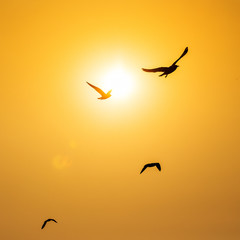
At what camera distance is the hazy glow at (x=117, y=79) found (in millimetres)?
1329

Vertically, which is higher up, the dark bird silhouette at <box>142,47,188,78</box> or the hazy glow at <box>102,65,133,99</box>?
the dark bird silhouette at <box>142,47,188,78</box>

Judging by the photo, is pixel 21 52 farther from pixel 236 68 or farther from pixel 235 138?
pixel 235 138

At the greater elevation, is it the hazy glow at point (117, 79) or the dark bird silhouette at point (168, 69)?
the dark bird silhouette at point (168, 69)

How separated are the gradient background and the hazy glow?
0.03 metres

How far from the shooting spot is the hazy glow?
1329 millimetres

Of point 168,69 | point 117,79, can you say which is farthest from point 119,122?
point 168,69

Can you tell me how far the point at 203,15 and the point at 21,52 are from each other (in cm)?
83

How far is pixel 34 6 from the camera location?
131 cm

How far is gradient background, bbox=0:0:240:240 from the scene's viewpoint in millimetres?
1317

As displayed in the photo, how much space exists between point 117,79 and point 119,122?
21cm

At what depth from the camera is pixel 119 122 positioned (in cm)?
141

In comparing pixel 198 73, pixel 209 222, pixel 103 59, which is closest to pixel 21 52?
pixel 103 59

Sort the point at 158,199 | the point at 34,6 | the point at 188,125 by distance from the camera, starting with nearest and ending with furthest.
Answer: the point at 34,6 < the point at 188,125 < the point at 158,199

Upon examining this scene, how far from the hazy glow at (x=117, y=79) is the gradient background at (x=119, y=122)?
0.10 feet
